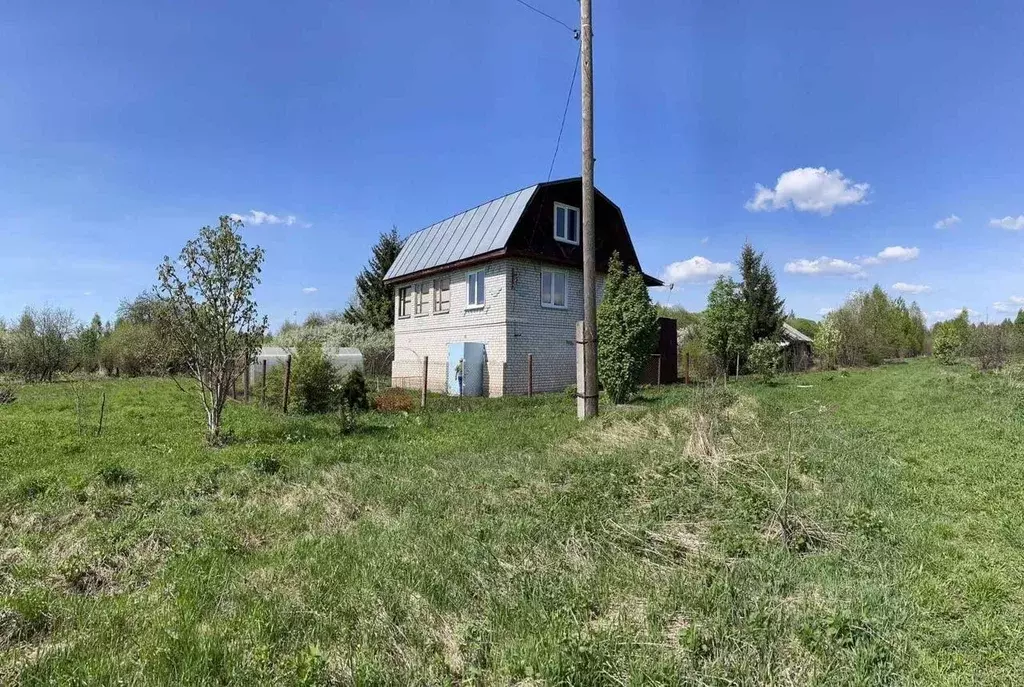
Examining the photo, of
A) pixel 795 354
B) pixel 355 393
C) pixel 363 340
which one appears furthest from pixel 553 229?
pixel 795 354

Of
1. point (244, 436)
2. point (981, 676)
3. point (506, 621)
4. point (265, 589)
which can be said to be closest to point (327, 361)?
point (244, 436)

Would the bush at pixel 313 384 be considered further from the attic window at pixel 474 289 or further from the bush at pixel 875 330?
the bush at pixel 875 330

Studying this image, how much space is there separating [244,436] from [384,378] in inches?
604

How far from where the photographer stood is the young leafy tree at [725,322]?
19969 millimetres

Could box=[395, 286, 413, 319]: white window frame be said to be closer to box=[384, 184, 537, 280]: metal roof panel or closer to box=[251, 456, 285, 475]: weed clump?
box=[384, 184, 537, 280]: metal roof panel

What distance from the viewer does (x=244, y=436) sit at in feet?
29.7

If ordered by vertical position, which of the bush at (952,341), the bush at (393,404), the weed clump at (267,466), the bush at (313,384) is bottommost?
the weed clump at (267,466)

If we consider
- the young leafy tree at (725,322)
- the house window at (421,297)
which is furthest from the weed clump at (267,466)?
the young leafy tree at (725,322)

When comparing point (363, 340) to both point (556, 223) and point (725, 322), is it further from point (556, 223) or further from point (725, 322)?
point (725, 322)

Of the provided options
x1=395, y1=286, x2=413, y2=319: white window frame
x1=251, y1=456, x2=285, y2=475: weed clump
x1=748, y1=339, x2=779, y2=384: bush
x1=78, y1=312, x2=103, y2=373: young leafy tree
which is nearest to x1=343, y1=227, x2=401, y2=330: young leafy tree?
x1=395, y1=286, x2=413, y2=319: white window frame

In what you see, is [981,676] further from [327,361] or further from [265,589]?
[327,361]

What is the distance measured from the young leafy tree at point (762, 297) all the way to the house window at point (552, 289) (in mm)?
16247

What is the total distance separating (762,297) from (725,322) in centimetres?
1331

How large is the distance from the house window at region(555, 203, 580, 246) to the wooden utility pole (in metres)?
7.70
